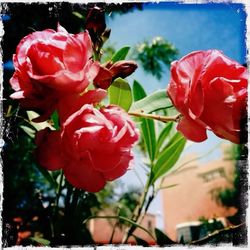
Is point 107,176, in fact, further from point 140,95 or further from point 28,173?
point 28,173

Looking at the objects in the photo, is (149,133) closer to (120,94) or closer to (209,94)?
(120,94)

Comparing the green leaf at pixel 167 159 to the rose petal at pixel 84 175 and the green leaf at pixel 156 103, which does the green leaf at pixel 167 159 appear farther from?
the rose petal at pixel 84 175

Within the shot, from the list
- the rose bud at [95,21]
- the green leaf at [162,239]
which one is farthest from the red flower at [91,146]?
the green leaf at [162,239]

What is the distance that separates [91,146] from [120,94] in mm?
218

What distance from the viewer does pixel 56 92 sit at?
1.71 feet

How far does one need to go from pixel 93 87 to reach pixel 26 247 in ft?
1.11

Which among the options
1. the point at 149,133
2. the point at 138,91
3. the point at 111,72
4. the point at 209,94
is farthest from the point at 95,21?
the point at 149,133

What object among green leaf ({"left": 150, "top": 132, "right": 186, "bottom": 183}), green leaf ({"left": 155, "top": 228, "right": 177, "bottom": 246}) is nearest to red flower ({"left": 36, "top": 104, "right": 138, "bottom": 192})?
green leaf ({"left": 155, "top": 228, "right": 177, "bottom": 246})

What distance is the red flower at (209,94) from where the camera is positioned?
1.76 ft

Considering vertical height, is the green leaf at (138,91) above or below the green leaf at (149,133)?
above

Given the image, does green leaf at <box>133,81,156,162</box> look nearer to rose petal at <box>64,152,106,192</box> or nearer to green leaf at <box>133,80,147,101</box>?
green leaf at <box>133,80,147,101</box>

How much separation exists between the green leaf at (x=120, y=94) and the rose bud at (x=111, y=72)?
0.38 ft

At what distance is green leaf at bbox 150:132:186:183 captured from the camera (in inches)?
39.3

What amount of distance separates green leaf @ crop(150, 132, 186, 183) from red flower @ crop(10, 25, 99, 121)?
1.64ft
